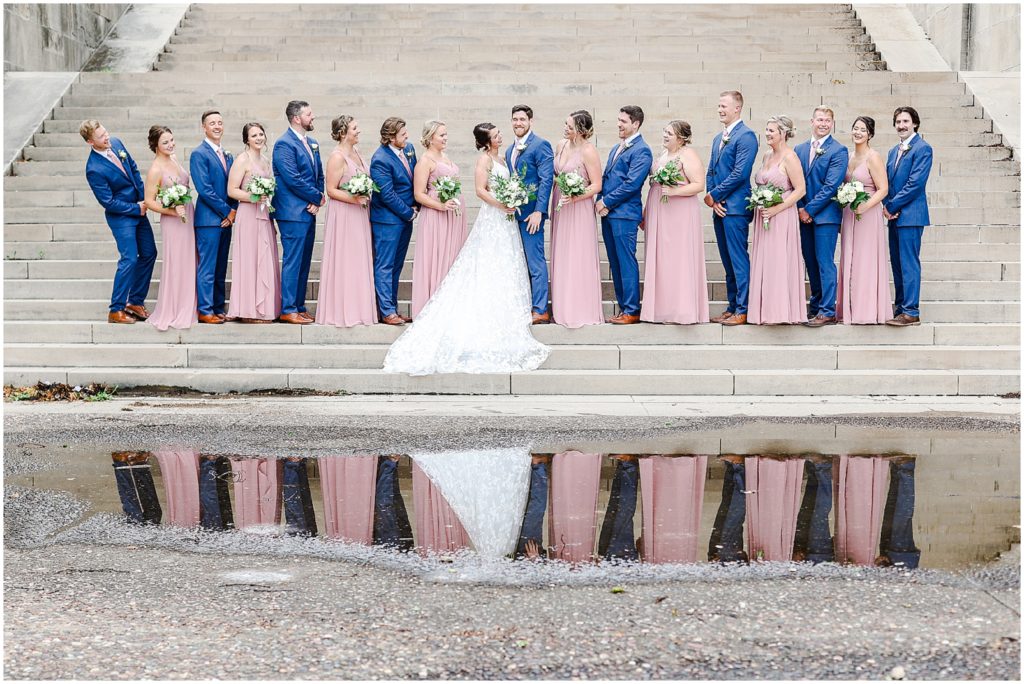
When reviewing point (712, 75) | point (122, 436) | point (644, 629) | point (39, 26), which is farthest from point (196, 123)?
point (644, 629)

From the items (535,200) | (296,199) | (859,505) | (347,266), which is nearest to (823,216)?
(535,200)

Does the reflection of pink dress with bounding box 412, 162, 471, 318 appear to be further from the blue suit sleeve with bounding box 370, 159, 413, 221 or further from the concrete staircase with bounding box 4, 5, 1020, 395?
the concrete staircase with bounding box 4, 5, 1020, 395

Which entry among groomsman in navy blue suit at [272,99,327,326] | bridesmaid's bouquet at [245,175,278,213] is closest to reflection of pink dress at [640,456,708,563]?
groomsman in navy blue suit at [272,99,327,326]

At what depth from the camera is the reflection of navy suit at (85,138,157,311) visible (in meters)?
11.8

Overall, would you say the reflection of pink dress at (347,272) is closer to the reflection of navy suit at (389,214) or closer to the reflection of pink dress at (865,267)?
the reflection of navy suit at (389,214)

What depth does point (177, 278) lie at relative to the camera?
11.9 meters

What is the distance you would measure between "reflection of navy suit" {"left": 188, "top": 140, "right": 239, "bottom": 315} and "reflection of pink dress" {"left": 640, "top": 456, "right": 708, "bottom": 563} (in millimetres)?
5753

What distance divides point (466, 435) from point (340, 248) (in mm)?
3656

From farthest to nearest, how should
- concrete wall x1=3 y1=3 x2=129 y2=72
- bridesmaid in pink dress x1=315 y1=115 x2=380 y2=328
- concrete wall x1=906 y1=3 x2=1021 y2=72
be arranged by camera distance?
concrete wall x1=3 y1=3 x2=129 y2=72
concrete wall x1=906 y1=3 x2=1021 y2=72
bridesmaid in pink dress x1=315 y1=115 x2=380 y2=328

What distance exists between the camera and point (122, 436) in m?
8.81

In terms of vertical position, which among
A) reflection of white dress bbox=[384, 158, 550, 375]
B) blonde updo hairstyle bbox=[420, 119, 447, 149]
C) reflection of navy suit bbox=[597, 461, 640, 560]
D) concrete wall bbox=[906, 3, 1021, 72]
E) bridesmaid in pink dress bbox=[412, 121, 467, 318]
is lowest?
reflection of navy suit bbox=[597, 461, 640, 560]

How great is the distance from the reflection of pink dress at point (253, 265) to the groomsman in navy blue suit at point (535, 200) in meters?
2.53

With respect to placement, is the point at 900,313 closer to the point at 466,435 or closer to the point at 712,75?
the point at 466,435

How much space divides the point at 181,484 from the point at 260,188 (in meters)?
4.93
